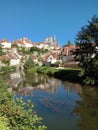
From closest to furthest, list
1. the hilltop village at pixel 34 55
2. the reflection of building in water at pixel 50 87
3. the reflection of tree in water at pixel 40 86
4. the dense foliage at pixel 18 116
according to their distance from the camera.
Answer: the dense foliage at pixel 18 116 → the reflection of tree in water at pixel 40 86 → the reflection of building in water at pixel 50 87 → the hilltop village at pixel 34 55

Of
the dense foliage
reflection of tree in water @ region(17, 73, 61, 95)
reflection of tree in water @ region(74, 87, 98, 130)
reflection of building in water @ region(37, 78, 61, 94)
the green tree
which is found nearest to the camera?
the dense foliage

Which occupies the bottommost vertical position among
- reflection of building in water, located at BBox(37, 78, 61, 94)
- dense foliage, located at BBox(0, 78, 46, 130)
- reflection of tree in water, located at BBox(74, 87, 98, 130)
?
reflection of tree in water, located at BBox(74, 87, 98, 130)

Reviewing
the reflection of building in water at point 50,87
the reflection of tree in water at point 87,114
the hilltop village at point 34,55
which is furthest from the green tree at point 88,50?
the hilltop village at point 34,55

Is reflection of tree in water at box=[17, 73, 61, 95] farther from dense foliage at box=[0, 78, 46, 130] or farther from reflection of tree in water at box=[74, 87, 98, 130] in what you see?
dense foliage at box=[0, 78, 46, 130]

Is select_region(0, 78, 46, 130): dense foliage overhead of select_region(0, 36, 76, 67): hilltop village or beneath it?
beneath

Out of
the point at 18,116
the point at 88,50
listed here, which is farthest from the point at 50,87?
the point at 18,116

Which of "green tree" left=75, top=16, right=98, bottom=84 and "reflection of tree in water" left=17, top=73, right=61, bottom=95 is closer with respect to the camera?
"reflection of tree in water" left=17, top=73, right=61, bottom=95

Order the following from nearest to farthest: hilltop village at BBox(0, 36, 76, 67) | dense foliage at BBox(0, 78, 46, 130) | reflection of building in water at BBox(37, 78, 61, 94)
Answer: dense foliage at BBox(0, 78, 46, 130) → reflection of building in water at BBox(37, 78, 61, 94) → hilltop village at BBox(0, 36, 76, 67)

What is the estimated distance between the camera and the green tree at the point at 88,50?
44.1m

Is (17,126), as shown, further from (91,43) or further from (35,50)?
(35,50)

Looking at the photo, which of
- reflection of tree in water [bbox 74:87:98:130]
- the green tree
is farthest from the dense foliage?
the green tree

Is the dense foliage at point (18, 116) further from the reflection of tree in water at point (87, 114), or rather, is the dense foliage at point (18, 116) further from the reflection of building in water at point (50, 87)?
the reflection of building in water at point (50, 87)

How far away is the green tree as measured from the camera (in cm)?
4408

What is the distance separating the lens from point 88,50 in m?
45.9
